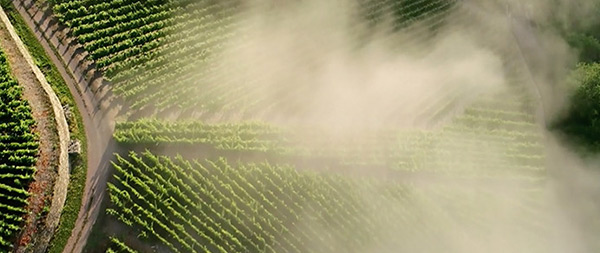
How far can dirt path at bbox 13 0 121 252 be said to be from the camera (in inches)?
1540

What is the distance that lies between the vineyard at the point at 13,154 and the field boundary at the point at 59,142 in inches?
69.8

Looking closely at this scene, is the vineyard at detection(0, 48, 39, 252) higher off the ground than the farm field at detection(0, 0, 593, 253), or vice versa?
the farm field at detection(0, 0, 593, 253)

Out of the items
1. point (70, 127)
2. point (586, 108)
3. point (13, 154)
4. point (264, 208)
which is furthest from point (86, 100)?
point (586, 108)

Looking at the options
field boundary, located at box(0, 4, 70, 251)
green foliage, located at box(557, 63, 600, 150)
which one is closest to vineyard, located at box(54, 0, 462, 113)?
field boundary, located at box(0, 4, 70, 251)

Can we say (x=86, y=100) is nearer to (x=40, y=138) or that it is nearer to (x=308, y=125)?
(x=40, y=138)

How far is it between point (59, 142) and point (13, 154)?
3.43 meters

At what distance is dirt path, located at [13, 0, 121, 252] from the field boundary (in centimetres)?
161

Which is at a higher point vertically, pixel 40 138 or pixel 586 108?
pixel 586 108

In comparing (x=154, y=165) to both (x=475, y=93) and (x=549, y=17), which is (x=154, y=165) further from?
(x=549, y=17)

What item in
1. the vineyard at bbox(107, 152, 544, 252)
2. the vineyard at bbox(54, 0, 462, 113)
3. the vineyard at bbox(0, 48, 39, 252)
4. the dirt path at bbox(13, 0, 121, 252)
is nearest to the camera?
the vineyard at bbox(0, 48, 39, 252)

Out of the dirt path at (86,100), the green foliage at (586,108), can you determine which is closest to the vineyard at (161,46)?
the dirt path at (86,100)

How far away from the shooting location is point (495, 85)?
56469 mm

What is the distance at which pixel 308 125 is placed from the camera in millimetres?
47875

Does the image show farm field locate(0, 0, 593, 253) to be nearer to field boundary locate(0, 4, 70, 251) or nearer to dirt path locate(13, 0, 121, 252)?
dirt path locate(13, 0, 121, 252)
